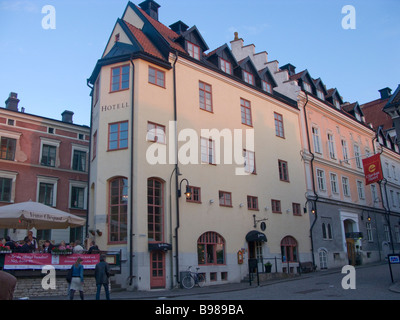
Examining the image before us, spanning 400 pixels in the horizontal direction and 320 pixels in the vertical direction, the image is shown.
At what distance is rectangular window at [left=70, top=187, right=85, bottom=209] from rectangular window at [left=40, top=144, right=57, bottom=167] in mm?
2647

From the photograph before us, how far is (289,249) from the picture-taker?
27781 millimetres

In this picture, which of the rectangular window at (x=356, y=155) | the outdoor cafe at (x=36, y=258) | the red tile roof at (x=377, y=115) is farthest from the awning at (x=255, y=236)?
the red tile roof at (x=377, y=115)

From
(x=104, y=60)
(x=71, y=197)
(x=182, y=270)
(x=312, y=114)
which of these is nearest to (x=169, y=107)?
(x=104, y=60)

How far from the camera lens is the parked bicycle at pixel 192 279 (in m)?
19.9

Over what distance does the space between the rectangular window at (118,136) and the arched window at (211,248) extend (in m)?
6.69

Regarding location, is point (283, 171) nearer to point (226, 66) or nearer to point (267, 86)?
point (267, 86)

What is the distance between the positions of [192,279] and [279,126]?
14.9 meters

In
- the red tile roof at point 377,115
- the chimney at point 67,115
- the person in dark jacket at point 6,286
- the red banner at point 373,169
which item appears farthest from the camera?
the red tile roof at point 377,115

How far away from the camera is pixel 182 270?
20.5m

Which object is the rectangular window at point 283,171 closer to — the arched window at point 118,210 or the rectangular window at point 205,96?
the rectangular window at point 205,96

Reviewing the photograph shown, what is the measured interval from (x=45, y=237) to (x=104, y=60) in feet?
48.3

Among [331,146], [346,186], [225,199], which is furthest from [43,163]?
[346,186]
